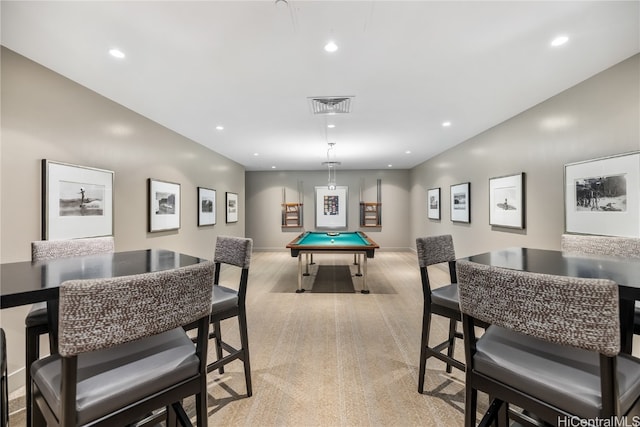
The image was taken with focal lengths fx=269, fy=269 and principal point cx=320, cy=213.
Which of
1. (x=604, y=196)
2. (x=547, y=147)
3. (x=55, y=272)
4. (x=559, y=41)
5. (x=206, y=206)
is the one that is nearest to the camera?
(x=55, y=272)

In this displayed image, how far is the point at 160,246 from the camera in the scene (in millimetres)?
3805

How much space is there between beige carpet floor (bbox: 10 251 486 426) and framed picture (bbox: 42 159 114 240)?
1282mm

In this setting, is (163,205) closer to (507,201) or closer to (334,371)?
(334,371)

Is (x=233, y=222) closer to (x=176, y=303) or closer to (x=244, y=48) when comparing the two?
(x=244, y=48)

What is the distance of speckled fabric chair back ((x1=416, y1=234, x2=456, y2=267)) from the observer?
6.12 feet

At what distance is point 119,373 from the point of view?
0.94 metres

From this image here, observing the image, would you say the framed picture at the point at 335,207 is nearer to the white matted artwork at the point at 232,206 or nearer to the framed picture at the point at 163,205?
the white matted artwork at the point at 232,206

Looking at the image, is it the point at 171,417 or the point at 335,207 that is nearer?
the point at 171,417

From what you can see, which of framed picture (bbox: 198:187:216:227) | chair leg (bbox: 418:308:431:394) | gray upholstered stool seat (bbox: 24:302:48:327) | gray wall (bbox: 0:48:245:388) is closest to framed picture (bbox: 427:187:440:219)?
chair leg (bbox: 418:308:431:394)

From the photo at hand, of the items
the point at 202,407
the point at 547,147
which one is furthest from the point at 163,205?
the point at 547,147

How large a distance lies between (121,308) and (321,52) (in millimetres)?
2110

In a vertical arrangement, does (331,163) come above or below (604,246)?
above

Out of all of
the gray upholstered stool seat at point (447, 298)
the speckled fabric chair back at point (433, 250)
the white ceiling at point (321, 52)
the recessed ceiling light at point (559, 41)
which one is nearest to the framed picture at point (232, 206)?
the white ceiling at point (321, 52)

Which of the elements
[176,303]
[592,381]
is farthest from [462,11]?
[176,303]
